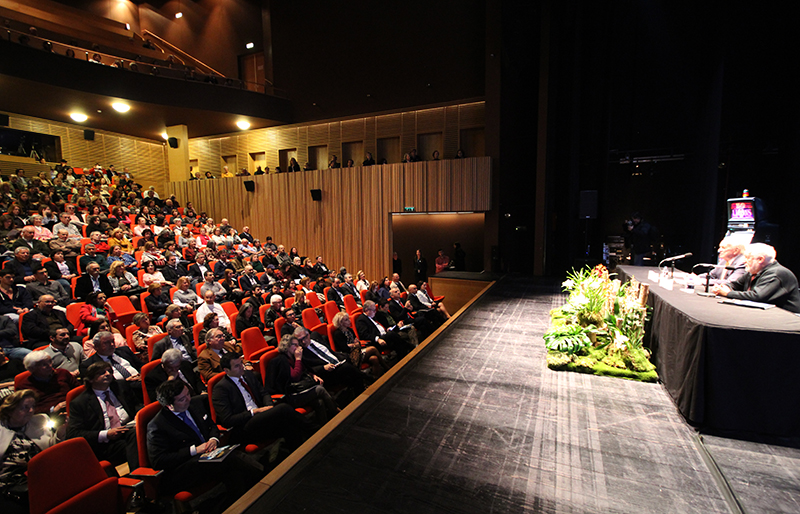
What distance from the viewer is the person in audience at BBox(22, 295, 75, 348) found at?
3484 millimetres

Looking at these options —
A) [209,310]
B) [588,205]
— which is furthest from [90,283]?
[588,205]

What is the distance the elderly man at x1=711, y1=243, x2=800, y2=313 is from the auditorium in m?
0.02

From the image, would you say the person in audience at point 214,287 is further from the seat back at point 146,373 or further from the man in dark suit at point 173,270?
the seat back at point 146,373

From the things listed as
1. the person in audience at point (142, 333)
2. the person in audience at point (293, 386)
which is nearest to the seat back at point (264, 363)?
the person in audience at point (293, 386)

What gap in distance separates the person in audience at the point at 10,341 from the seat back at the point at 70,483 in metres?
2.37

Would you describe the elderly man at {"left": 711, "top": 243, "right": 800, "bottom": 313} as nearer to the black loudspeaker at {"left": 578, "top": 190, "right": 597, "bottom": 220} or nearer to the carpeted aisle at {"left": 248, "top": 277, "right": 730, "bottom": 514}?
the carpeted aisle at {"left": 248, "top": 277, "right": 730, "bottom": 514}

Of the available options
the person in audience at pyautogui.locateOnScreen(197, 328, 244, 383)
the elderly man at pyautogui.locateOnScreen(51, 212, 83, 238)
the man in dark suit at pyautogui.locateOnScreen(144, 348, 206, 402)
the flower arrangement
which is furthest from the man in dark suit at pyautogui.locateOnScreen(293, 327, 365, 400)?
the elderly man at pyautogui.locateOnScreen(51, 212, 83, 238)

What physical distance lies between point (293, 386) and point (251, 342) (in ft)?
2.82

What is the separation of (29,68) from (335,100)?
21.7 feet

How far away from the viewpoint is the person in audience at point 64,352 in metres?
3.01

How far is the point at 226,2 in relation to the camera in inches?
494

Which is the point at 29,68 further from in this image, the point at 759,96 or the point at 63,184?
the point at 759,96

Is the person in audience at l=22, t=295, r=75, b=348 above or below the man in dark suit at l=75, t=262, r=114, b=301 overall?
below

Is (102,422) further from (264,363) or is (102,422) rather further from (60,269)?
(60,269)
